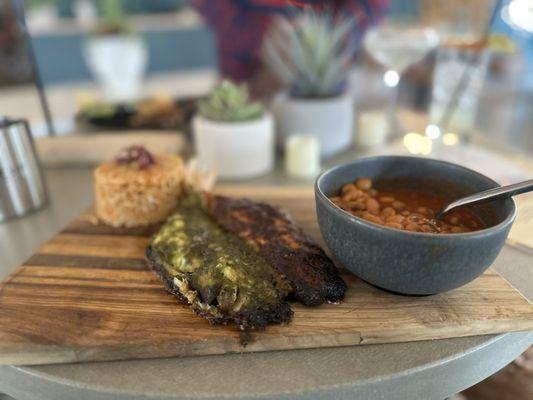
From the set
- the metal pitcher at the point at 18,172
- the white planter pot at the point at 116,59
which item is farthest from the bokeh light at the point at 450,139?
the white planter pot at the point at 116,59

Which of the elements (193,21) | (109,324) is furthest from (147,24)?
(109,324)

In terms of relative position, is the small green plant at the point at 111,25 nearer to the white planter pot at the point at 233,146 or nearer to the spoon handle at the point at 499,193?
the white planter pot at the point at 233,146

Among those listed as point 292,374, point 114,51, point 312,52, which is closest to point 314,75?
point 312,52

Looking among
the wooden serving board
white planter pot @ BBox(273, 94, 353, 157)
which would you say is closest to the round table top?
the wooden serving board

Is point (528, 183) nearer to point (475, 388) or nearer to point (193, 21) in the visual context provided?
point (475, 388)

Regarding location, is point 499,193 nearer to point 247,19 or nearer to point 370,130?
point 370,130

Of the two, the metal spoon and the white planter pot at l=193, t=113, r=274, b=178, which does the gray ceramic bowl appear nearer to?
the metal spoon
